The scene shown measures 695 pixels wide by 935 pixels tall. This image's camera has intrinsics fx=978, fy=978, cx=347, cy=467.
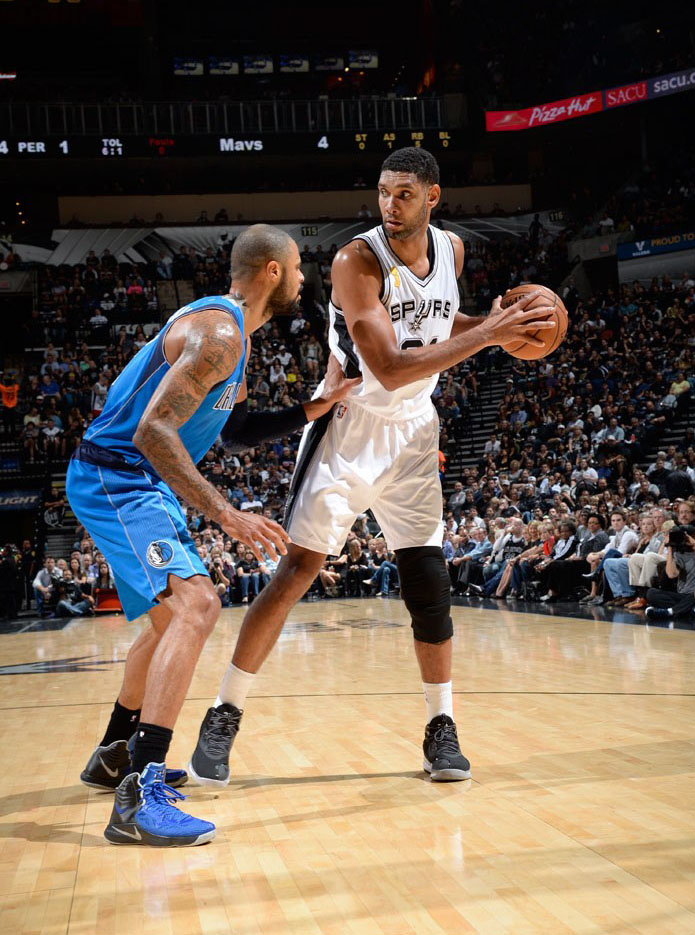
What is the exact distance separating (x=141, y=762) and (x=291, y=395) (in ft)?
60.9

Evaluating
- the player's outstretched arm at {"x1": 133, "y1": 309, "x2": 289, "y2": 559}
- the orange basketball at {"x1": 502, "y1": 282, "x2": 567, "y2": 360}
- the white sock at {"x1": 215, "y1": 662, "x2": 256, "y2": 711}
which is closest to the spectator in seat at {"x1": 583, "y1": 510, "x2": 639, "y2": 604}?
the orange basketball at {"x1": 502, "y1": 282, "x2": 567, "y2": 360}

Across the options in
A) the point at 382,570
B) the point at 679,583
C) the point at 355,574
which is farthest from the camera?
the point at 355,574

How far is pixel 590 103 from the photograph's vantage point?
25766 millimetres

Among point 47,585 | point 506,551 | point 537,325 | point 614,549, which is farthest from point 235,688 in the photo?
point 47,585

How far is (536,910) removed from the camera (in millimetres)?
2023

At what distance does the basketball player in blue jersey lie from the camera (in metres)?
2.73

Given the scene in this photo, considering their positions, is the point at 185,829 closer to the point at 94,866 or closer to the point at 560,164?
the point at 94,866

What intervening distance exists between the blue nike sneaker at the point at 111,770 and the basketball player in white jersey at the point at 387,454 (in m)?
0.15

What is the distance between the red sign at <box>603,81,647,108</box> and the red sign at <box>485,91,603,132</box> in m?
0.25

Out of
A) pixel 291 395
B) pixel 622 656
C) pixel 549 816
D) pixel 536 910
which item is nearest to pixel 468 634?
pixel 622 656

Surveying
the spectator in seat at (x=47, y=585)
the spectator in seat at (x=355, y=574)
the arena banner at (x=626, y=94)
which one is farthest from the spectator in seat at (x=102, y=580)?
the arena banner at (x=626, y=94)

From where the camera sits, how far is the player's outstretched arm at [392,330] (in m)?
3.24

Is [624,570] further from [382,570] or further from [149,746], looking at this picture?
[149,746]

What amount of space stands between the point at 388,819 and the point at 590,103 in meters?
26.1
